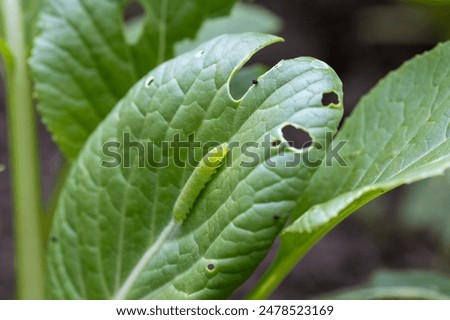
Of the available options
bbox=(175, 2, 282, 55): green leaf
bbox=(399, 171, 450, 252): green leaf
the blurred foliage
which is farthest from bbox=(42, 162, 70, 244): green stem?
the blurred foliage

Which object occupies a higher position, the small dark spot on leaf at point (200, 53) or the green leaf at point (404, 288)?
the small dark spot on leaf at point (200, 53)

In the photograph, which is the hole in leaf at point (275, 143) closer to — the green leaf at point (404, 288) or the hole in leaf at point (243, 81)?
the hole in leaf at point (243, 81)

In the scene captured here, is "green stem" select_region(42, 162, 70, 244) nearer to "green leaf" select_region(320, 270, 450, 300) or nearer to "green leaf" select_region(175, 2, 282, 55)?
"green leaf" select_region(175, 2, 282, 55)

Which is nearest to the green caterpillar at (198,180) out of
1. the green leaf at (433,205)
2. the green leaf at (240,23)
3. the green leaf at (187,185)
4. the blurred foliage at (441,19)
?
the green leaf at (187,185)

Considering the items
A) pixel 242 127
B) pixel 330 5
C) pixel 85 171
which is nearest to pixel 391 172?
pixel 242 127
